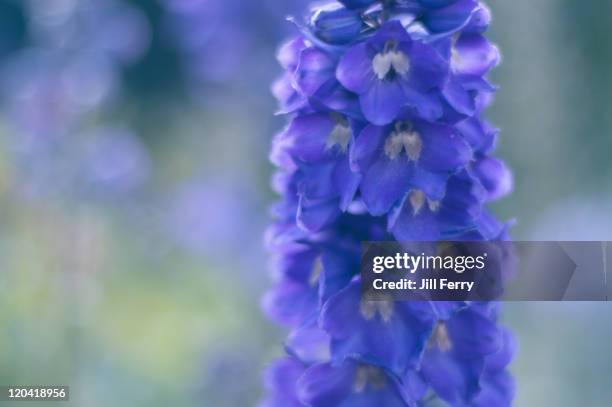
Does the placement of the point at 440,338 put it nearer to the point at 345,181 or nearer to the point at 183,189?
the point at 345,181

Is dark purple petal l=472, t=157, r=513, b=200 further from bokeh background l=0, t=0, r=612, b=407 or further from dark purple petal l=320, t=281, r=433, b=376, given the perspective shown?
bokeh background l=0, t=0, r=612, b=407

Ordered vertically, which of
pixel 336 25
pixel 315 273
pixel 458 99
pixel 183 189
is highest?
pixel 183 189

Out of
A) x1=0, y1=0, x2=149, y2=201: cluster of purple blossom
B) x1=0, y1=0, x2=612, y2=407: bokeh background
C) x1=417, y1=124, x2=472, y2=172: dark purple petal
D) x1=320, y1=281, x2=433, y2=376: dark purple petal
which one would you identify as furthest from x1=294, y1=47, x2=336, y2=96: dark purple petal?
x1=0, y1=0, x2=149, y2=201: cluster of purple blossom

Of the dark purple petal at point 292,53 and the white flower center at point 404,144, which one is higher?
the dark purple petal at point 292,53

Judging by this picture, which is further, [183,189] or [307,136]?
[183,189]

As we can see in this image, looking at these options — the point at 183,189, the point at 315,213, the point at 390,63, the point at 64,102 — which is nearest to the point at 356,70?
the point at 390,63

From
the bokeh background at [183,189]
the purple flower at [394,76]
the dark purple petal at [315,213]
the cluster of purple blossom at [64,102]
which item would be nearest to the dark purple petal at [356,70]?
the purple flower at [394,76]

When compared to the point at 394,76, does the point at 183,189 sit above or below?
above

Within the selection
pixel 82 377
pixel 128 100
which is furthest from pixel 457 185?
pixel 128 100

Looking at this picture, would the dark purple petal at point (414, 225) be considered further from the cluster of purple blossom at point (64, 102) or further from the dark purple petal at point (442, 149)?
the cluster of purple blossom at point (64, 102)
